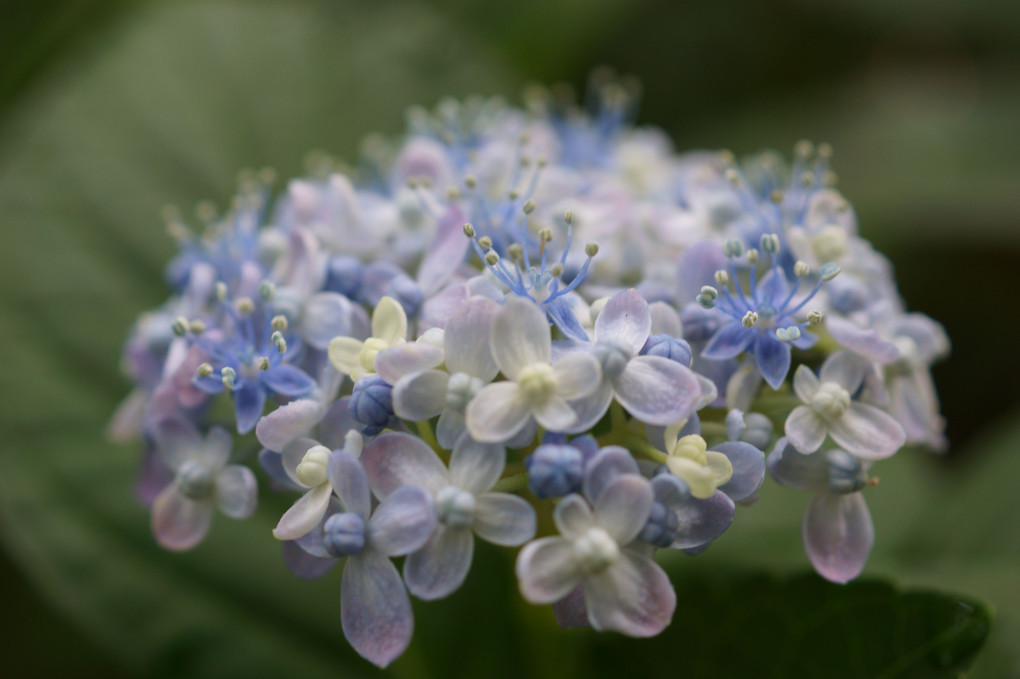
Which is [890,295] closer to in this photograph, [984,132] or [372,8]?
[372,8]

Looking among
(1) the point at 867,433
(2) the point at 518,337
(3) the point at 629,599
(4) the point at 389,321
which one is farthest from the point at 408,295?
A: (1) the point at 867,433

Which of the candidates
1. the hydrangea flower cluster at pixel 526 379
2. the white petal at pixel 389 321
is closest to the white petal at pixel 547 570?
the hydrangea flower cluster at pixel 526 379

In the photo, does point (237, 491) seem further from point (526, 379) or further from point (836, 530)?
point (836, 530)

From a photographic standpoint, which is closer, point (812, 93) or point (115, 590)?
point (115, 590)

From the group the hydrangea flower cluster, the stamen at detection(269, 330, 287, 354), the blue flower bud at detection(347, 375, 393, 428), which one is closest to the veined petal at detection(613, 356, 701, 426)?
the hydrangea flower cluster

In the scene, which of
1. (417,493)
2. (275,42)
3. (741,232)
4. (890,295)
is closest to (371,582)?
(417,493)

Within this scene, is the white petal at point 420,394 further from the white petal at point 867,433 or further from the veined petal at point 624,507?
the white petal at point 867,433
